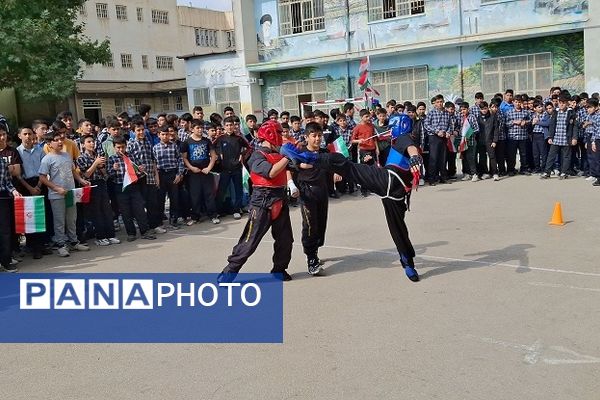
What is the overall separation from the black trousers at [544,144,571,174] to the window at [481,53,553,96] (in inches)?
322

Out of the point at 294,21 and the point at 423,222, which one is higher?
the point at 294,21

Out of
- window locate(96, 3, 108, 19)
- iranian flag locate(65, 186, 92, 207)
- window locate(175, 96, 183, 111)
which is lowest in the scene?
iranian flag locate(65, 186, 92, 207)

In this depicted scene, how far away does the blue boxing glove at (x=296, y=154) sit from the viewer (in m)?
6.28

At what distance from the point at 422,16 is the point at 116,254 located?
16.8m

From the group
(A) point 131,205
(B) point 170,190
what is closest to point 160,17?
(B) point 170,190

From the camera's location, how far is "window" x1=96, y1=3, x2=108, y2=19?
126 feet

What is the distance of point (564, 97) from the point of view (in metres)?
12.5

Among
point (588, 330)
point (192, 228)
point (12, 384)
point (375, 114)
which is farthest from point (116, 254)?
point (375, 114)

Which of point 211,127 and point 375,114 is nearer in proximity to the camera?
point 211,127

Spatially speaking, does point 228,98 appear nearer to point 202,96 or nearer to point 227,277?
point 202,96

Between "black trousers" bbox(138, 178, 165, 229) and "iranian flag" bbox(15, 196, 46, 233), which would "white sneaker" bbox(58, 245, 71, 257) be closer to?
"iranian flag" bbox(15, 196, 46, 233)

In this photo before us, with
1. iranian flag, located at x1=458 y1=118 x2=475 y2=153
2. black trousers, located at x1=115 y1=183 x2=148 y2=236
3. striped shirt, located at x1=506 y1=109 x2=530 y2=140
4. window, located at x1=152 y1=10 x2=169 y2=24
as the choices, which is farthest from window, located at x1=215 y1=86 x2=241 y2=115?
black trousers, located at x1=115 y1=183 x2=148 y2=236

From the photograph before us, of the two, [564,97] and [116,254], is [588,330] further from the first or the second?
[564,97]

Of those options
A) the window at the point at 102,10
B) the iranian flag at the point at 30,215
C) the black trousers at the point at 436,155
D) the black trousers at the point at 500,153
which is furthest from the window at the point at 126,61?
the iranian flag at the point at 30,215
